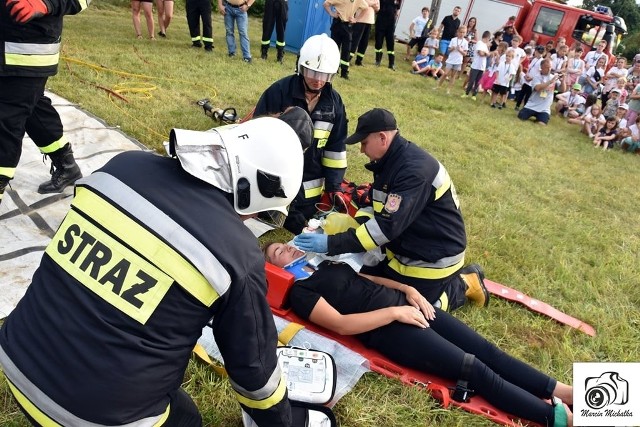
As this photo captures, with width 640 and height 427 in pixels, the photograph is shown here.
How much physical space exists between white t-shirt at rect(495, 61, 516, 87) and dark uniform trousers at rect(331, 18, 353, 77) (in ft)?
13.1

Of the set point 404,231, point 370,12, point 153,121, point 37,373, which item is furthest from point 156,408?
point 370,12

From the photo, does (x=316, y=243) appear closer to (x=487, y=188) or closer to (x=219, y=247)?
(x=219, y=247)

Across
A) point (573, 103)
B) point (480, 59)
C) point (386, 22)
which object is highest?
point (386, 22)

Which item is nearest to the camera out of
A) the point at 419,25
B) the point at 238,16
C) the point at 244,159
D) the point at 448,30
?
the point at 244,159

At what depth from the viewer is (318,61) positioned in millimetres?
4070

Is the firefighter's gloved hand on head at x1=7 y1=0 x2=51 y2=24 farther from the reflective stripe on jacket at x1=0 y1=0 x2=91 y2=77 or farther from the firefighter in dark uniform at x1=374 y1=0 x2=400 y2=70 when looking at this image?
the firefighter in dark uniform at x1=374 y1=0 x2=400 y2=70

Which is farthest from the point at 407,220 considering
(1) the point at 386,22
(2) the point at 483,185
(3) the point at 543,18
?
(3) the point at 543,18

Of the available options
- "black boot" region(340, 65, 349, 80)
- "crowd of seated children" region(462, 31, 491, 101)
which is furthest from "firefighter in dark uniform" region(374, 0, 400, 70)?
"black boot" region(340, 65, 349, 80)

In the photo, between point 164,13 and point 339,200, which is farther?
point 164,13

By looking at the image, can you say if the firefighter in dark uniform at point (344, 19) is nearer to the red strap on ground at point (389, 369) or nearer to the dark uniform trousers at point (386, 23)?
the dark uniform trousers at point (386, 23)

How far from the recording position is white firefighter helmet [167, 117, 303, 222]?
1.42 m

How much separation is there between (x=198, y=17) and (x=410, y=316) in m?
9.03

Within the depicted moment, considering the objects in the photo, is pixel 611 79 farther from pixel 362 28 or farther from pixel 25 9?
pixel 25 9

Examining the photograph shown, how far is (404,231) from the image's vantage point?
3.26m
